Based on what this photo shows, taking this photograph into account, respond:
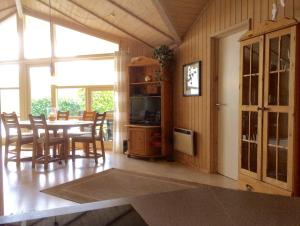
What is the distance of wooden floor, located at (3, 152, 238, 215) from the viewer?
3207mm

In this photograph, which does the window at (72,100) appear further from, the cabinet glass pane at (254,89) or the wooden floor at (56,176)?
the cabinet glass pane at (254,89)

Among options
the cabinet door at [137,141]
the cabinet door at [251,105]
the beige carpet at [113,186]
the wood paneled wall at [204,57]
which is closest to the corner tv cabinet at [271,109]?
the cabinet door at [251,105]

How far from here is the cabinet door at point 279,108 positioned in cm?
248

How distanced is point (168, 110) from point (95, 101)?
201 cm

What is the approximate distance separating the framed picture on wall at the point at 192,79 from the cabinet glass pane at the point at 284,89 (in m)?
2.08

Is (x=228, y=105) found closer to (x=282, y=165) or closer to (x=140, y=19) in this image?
(x=282, y=165)

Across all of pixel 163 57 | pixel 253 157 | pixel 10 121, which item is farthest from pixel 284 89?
pixel 10 121

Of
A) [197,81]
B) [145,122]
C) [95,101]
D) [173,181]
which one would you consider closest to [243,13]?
[197,81]

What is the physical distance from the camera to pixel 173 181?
13.4 ft

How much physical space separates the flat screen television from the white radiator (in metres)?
0.51

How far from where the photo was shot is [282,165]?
260cm

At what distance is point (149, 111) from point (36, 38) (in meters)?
3.41

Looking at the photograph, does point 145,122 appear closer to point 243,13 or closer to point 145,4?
point 145,4

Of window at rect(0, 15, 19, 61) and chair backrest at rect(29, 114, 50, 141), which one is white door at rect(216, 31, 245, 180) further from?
window at rect(0, 15, 19, 61)
